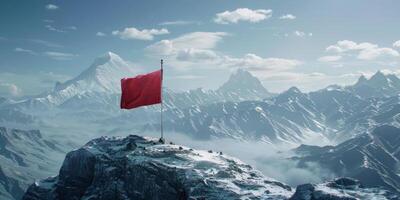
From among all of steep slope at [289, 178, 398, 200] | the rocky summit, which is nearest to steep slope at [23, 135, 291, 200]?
the rocky summit

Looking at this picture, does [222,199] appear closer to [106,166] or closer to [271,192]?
[271,192]

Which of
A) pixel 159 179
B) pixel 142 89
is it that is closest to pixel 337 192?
pixel 159 179

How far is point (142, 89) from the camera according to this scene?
7862 cm

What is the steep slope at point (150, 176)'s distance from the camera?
6519 centimetres

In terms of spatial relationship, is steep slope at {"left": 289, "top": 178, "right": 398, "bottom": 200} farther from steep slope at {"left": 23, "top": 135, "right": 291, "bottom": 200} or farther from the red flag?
the red flag

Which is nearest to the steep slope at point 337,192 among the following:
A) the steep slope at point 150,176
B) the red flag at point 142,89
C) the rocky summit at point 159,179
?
the rocky summit at point 159,179

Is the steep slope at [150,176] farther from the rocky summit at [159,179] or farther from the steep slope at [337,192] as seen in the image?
the steep slope at [337,192]

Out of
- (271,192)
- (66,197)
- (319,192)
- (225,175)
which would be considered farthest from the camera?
(66,197)

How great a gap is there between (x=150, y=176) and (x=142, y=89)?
18.3m

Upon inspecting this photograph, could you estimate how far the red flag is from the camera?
78.1 meters

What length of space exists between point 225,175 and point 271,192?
360 inches

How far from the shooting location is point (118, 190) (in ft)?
225

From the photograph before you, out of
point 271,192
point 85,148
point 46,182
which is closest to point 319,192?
point 271,192

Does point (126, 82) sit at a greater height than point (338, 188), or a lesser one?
greater
